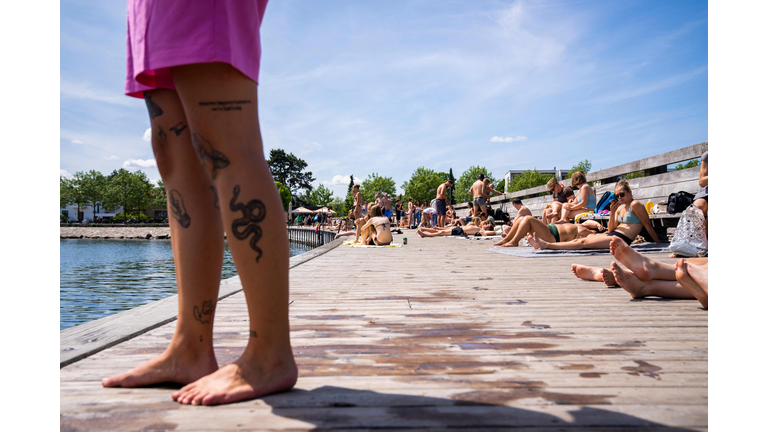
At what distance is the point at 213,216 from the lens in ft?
4.59

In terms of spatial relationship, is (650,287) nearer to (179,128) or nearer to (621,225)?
(179,128)

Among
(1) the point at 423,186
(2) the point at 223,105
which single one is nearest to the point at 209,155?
(2) the point at 223,105

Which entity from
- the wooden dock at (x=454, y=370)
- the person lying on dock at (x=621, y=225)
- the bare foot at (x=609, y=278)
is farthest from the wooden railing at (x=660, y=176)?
the wooden dock at (x=454, y=370)

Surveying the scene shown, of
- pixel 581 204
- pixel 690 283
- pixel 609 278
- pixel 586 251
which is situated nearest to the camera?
pixel 690 283

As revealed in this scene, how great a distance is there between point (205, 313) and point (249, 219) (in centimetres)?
41

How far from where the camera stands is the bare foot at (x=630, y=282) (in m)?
2.73

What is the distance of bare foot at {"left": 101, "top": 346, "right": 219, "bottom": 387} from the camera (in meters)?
1.32

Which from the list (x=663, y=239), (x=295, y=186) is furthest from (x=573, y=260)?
(x=295, y=186)

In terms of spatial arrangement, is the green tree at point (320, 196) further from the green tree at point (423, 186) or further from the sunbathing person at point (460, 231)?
the sunbathing person at point (460, 231)

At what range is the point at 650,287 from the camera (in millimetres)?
2736

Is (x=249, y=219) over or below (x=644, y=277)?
over

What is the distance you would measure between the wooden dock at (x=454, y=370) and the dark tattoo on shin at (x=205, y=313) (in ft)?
0.79
